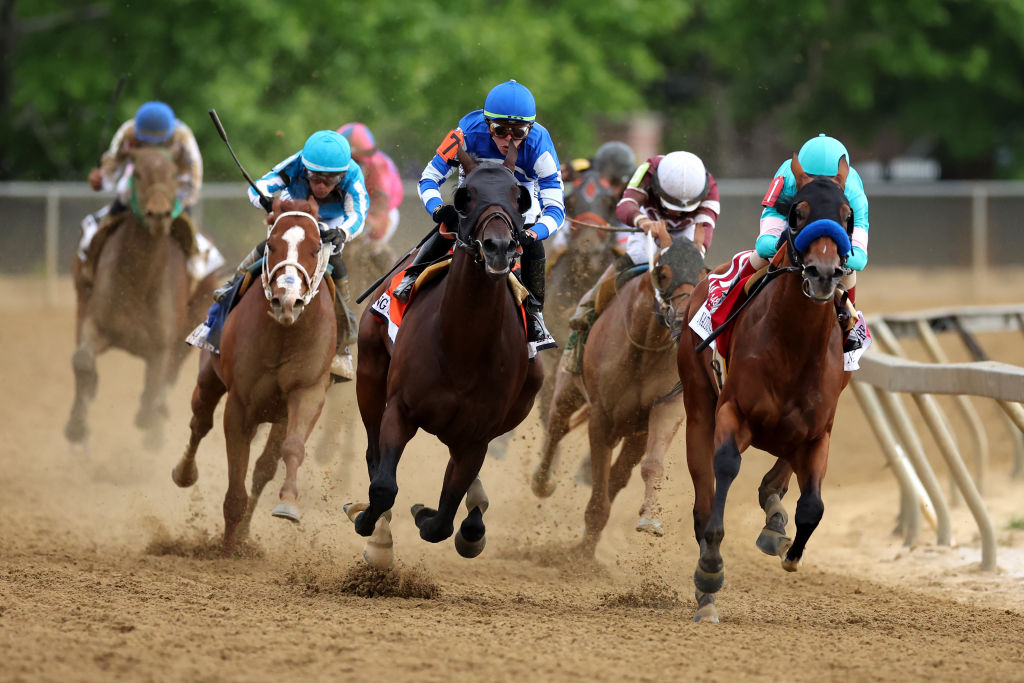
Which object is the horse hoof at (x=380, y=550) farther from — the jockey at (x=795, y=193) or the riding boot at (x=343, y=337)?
the jockey at (x=795, y=193)

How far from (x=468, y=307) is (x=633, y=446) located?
2.84 meters

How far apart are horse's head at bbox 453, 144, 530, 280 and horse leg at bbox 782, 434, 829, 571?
172 centimetres

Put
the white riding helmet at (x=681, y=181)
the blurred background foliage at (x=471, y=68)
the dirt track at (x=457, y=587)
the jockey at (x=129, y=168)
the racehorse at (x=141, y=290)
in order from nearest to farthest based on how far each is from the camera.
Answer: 1. the dirt track at (x=457, y=587)
2. the white riding helmet at (x=681, y=181)
3. the racehorse at (x=141, y=290)
4. the jockey at (x=129, y=168)
5. the blurred background foliage at (x=471, y=68)

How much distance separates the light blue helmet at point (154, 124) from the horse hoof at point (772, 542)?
23.6 feet

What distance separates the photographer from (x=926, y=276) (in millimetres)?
22000

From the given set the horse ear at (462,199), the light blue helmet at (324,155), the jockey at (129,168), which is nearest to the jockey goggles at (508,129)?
the horse ear at (462,199)

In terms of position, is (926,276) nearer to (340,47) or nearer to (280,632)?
(340,47)

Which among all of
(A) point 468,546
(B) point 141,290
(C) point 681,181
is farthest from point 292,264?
(B) point 141,290

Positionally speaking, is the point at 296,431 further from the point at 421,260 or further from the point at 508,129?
the point at 508,129

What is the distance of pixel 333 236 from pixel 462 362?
1.86 metres

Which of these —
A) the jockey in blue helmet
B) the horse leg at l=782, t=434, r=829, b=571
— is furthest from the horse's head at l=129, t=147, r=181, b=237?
the horse leg at l=782, t=434, r=829, b=571

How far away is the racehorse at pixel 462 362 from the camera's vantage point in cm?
670

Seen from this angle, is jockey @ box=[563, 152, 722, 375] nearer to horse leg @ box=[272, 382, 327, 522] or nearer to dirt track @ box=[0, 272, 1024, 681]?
dirt track @ box=[0, 272, 1024, 681]

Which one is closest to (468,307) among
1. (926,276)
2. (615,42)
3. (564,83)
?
(926,276)
